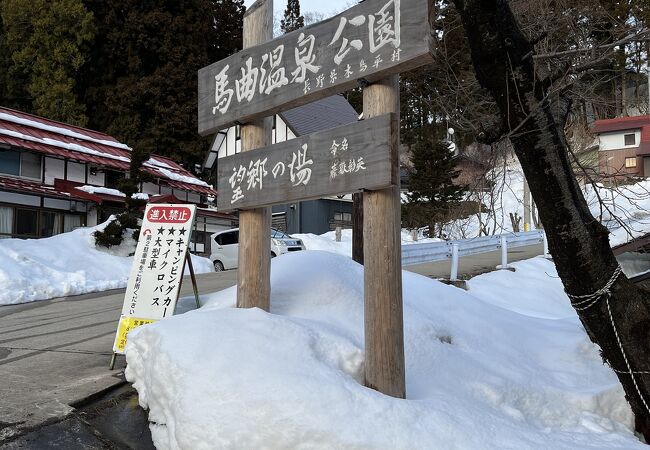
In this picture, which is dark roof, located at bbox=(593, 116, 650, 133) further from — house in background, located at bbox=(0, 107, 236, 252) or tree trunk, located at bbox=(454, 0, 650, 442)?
tree trunk, located at bbox=(454, 0, 650, 442)

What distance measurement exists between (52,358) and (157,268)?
1.67 meters

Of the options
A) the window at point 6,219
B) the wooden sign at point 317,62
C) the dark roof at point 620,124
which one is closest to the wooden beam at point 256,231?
the wooden sign at point 317,62

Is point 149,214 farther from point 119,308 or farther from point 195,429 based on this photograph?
point 119,308

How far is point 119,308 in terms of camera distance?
1012 centimetres

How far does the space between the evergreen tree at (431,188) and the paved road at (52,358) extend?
16957 mm

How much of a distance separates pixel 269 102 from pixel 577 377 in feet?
13.2

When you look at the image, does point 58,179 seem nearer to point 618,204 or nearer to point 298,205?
point 298,205

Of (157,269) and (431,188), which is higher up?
(431,188)

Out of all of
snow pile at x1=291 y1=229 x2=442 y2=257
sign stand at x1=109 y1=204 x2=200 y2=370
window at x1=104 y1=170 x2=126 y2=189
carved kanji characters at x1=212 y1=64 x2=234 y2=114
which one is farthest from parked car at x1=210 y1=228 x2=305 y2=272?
carved kanji characters at x1=212 y1=64 x2=234 y2=114

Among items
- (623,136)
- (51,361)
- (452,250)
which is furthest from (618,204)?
(623,136)

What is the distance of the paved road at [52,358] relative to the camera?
416 cm

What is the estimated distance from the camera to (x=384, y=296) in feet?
11.6

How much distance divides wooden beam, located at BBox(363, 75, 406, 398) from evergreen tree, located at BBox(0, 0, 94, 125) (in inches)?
1247

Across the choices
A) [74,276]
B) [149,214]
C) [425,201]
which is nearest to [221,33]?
[425,201]
